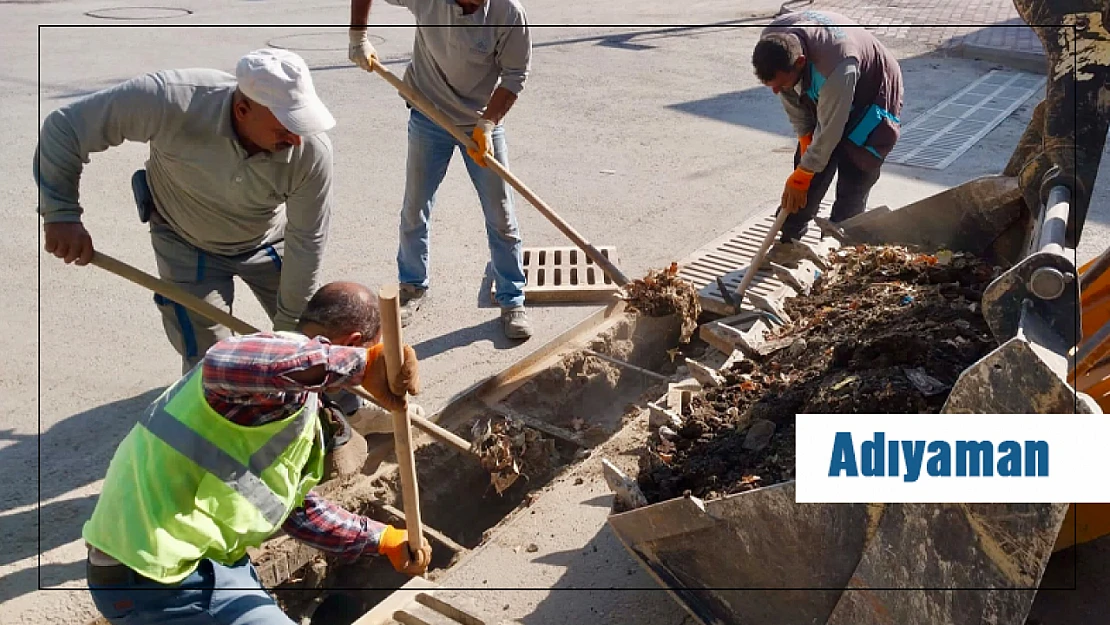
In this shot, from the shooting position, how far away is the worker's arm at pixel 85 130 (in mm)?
3805

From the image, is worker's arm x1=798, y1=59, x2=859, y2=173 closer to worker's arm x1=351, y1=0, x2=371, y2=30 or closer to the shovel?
the shovel

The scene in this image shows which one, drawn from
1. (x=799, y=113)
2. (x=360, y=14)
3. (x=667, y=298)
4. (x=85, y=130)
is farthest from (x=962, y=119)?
(x=85, y=130)

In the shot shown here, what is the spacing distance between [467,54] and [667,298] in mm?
1710

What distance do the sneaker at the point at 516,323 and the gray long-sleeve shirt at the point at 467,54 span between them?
42.4 inches

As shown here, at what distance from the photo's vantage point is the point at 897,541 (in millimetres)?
2812

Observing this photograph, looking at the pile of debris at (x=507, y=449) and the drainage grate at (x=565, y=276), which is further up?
the drainage grate at (x=565, y=276)

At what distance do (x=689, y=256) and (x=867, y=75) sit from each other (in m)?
1.57

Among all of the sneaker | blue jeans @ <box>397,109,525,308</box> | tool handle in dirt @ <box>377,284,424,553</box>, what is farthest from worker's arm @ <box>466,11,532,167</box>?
tool handle in dirt @ <box>377,284,424,553</box>

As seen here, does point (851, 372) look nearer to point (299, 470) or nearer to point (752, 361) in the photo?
point (752, 361)

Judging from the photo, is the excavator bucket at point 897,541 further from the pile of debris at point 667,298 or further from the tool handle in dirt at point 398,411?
the pile of debris at point 667,298

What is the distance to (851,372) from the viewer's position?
377 centimetres

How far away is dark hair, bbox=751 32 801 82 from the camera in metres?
5.17

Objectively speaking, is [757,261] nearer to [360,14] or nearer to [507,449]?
[507,449]

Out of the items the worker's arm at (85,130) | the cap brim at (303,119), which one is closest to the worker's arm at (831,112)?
the cap brim at (303,119)
